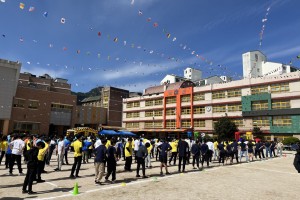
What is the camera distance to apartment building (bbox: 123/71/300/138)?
42.1m

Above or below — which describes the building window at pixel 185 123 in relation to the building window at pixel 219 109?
below

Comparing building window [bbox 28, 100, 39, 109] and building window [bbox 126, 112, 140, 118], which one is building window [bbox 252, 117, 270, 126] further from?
building window [bbox 28, 100, 39, 109]

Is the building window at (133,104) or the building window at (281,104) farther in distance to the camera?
the building window at (133,104)

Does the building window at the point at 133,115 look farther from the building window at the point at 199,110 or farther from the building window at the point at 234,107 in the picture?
the building window at the point at 234,107

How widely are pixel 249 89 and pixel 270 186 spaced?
39954 millimetres

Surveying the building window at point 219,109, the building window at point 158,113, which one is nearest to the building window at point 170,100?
the building window at point 158,113

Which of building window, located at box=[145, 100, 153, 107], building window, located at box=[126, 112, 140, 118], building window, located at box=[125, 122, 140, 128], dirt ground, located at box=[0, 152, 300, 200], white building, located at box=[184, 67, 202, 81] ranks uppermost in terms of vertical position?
white building, located at box=[184, 67, 202, 81]

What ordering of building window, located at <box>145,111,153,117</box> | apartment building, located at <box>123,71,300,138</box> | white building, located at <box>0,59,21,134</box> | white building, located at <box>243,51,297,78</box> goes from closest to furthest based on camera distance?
1. apartment building, located at <box>123,71,300,138</box>
2. white building, located at <box>0,59,21,134</box>
3. building window, located at <box>145,111,153,117</box>
4. white building, located at <box>243,51,297,78</box>

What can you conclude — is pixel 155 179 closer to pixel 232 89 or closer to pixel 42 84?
pixel 232 89

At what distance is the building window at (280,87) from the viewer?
42.4m

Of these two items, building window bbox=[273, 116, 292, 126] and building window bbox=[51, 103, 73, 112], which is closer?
building window bbox=[273, 116, 292, 126]

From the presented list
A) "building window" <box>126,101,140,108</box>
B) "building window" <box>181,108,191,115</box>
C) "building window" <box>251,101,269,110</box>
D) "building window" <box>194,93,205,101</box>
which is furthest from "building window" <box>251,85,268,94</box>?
"building window" <box>126,101,140,108</box>

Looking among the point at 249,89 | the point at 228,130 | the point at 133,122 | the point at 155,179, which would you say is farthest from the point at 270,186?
the point at 133,122

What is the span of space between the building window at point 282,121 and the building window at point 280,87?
4.62 meters
